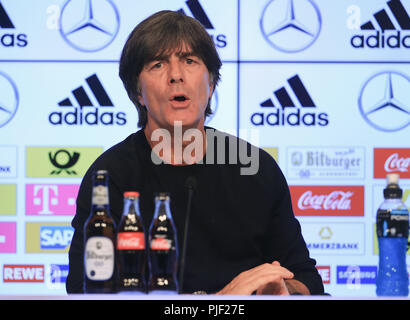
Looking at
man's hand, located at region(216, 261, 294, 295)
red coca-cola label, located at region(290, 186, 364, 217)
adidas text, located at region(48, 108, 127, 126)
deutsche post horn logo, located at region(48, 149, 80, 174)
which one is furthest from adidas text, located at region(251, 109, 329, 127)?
man's hand, located at region(216, 261, 294, 295)

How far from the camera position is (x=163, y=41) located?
1.79 metres

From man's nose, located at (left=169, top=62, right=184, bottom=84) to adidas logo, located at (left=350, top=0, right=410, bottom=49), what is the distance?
63.6 inches

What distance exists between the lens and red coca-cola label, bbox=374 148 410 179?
10.3ft

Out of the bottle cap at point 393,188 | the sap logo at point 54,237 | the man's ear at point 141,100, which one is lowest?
the sap logo at point 54,237

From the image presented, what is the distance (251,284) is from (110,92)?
2.01 meters

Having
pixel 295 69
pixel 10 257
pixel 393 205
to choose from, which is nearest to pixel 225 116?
pixel 295 69

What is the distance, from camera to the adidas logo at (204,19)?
315 cm

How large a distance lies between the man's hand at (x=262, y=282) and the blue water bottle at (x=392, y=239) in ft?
0.79

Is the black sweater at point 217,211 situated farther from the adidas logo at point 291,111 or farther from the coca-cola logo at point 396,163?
the coca-cola logo at point 396,163

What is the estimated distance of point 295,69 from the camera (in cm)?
316

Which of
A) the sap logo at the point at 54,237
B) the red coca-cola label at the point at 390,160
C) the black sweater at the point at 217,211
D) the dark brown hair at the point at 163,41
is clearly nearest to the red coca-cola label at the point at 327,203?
the red coca-cola label at the point at 390,160

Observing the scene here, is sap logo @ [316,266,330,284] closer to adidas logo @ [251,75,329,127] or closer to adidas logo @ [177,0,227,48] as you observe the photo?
adidas logo @ [251,75,329,127]

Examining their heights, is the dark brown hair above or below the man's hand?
above
